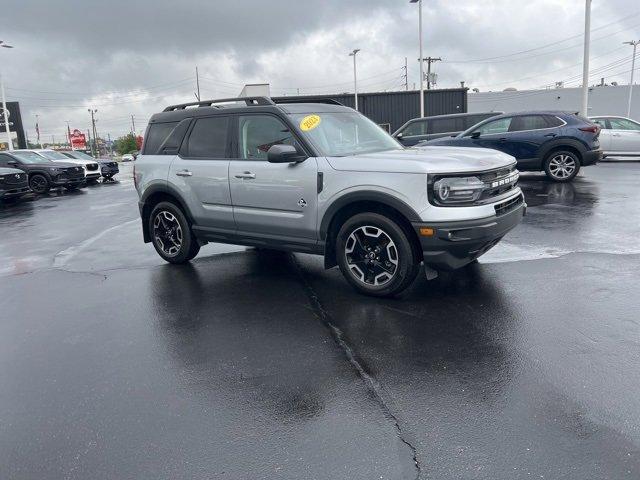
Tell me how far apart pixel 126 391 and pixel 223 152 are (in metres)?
3.25

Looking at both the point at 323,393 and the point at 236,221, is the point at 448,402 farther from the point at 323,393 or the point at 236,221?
the point at 236,221

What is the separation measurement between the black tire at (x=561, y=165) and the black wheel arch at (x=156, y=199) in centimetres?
918

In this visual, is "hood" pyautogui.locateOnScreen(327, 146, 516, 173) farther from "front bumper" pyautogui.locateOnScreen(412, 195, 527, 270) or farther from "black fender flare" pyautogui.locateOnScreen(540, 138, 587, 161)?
"black fender flare" pyautogui.locateOnScreen(540, 138, 587, 161)

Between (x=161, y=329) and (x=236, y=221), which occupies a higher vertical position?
(x=236, y=221)

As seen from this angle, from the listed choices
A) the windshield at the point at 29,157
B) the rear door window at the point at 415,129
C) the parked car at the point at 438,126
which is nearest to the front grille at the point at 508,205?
the parked car at the point at 438,126

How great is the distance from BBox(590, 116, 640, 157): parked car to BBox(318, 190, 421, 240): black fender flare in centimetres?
1480

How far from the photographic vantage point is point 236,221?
5.97 meters

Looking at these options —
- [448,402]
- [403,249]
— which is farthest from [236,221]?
[448,402]

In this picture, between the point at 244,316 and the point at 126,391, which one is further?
the point at 244,316

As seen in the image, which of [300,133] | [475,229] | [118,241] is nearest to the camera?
[475,229]

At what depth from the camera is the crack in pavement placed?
2.84 metres

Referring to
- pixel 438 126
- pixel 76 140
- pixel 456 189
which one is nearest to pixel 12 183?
pixel 438 126

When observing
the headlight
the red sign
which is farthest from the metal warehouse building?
the red sign

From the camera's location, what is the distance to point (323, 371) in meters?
3.69
